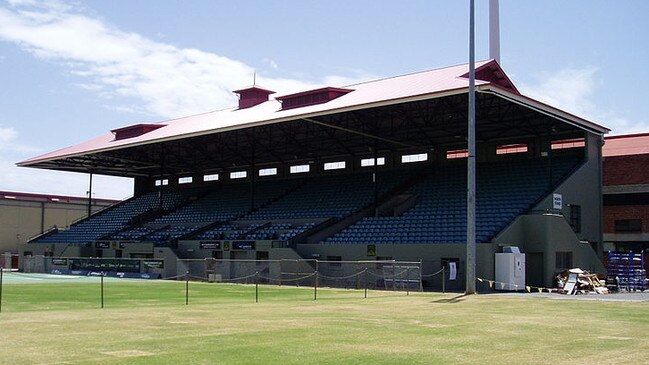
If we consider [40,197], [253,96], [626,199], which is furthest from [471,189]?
[40,197]

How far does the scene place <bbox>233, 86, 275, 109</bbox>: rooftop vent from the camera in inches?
2760

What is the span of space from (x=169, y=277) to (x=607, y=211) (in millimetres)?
33118

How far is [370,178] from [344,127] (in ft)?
30.7

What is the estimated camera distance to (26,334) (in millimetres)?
18062

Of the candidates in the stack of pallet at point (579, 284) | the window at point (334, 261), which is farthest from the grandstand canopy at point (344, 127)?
the stack of pallet at point (579, 284)

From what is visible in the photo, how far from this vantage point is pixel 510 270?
41500 millimetres

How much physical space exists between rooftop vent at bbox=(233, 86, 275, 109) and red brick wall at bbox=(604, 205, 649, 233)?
104 ft

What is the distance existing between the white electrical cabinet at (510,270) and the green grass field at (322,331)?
348 inches

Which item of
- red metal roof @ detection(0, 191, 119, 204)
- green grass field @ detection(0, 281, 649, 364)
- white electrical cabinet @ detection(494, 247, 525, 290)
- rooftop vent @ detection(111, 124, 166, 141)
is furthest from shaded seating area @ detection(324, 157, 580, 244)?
red metal roof @ detection(0, 191, 119, 204)

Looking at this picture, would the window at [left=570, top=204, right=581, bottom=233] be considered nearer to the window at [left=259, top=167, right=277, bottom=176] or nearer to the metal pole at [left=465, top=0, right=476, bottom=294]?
the metal pole at [left=465, top=0, right=476, bottom=294]

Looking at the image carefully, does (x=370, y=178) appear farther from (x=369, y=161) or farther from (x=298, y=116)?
(x=298, y=116)

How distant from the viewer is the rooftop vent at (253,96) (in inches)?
2760

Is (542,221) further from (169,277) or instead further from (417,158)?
(169,277)

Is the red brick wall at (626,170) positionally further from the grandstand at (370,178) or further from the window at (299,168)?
the window at (299,168)
